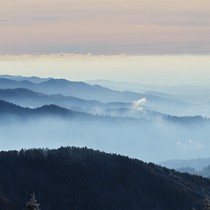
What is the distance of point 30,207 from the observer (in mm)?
72625

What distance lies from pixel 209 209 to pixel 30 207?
19911mm

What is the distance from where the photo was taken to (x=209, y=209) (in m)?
74.1
